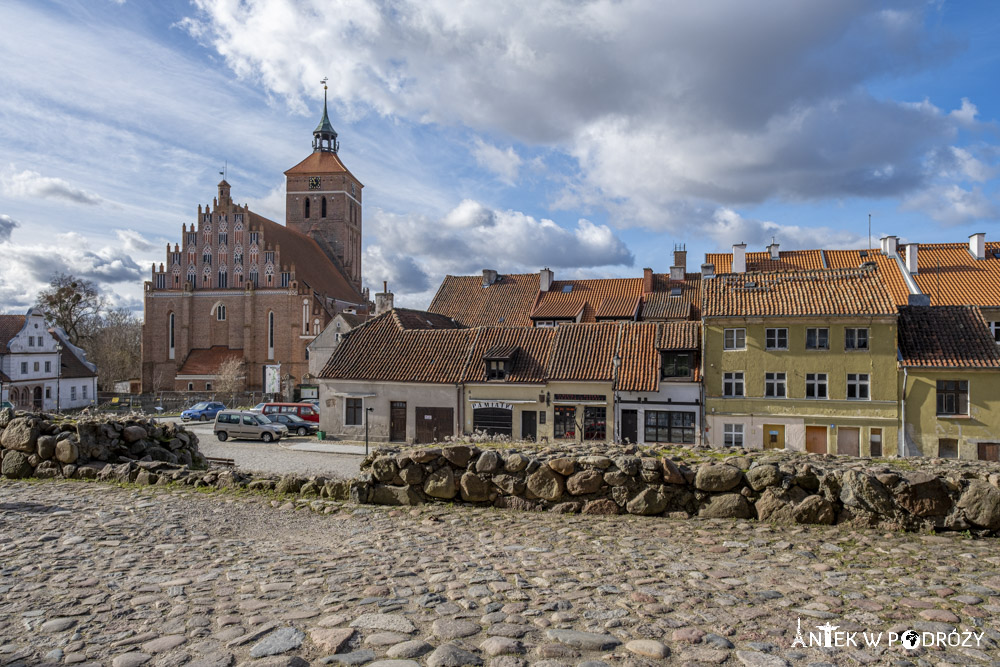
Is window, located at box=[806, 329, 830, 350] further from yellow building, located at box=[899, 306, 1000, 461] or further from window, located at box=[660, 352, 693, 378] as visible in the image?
window, located at box=[660, 352, 693, 378]

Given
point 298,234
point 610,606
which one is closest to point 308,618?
point 610,606

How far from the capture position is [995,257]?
38.9 m

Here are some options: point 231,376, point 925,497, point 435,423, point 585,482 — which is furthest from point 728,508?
point 231,376

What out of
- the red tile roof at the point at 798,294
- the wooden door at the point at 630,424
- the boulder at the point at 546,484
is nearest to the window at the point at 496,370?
the wooden door at the point at 630,424

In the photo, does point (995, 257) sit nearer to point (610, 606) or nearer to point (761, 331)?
point (761, 331)

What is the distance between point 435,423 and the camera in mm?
32938

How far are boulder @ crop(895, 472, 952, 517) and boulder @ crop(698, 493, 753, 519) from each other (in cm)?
167

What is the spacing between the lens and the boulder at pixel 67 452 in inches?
492

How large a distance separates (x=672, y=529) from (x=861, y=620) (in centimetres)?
284

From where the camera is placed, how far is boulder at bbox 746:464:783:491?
806 cm

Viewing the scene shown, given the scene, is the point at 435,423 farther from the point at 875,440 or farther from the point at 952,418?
the point at 952,418

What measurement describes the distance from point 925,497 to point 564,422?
23.9 m

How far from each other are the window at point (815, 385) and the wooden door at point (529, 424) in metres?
12.4

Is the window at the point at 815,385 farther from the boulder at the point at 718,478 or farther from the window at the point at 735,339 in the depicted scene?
the boulder at the point at 718,478
